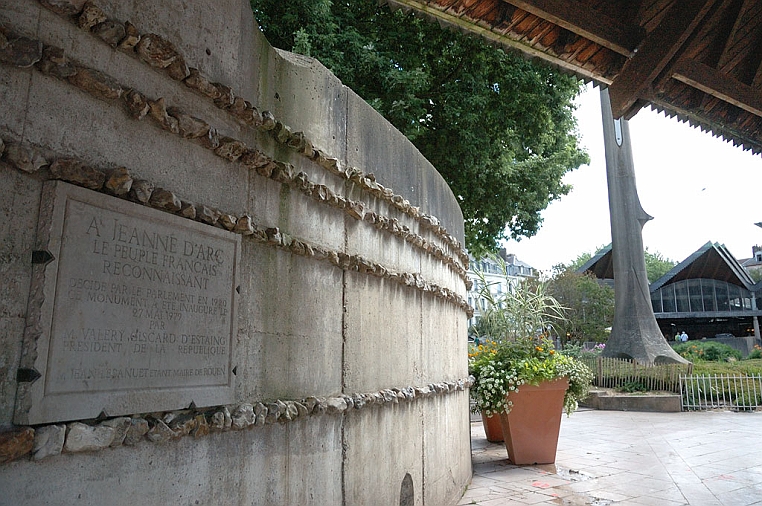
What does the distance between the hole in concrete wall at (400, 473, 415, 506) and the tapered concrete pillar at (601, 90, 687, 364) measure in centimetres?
1884

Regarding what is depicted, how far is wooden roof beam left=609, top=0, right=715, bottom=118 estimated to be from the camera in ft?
13.6

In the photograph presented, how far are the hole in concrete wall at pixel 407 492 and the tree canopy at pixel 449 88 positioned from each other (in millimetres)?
6446

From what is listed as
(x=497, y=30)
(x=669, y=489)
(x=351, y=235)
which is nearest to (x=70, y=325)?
(x=351, y=235)

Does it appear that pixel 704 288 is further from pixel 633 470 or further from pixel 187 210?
pixel 187 210

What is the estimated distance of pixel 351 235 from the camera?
376cm

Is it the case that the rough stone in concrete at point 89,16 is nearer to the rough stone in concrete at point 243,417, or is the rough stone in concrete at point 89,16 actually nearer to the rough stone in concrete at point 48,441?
the rough stone in concrete at point 48,441

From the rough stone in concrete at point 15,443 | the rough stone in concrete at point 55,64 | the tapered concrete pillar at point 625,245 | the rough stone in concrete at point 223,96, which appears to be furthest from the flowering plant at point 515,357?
the tapered concrete pillar at point 625,245

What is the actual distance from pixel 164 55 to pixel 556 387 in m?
6.21

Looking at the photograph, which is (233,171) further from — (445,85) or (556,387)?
(445,85)

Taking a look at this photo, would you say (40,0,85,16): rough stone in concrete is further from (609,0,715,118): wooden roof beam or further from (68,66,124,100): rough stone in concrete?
(609,0,715,118): wooden roof beam

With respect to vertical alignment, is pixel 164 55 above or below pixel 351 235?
above

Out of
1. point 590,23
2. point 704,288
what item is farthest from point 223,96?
point 704,288

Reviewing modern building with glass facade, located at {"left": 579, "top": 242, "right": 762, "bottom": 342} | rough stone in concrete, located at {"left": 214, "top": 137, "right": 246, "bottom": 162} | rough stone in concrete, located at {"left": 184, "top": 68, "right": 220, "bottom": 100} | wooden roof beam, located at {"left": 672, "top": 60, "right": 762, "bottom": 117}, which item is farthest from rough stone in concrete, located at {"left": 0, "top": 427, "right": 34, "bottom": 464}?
modern building with glass facade, located at {"left": 579, "top": 242, "right": 762, "bottom": 342}

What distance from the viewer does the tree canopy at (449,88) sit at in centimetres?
957
